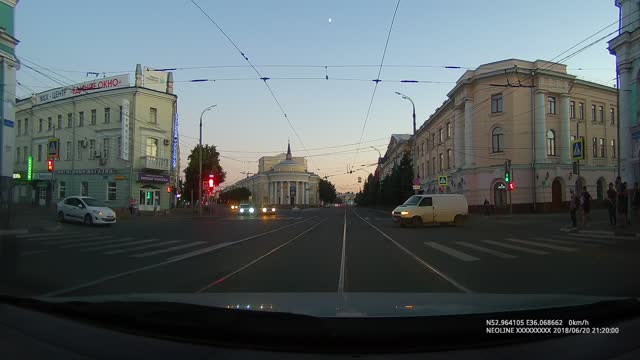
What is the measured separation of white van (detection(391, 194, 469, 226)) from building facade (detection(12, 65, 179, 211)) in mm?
15040

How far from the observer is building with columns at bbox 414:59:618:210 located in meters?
41.2

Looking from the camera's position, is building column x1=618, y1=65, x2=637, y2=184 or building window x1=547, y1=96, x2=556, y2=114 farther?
building window x1=547, y1=96, x2=556, y2=114

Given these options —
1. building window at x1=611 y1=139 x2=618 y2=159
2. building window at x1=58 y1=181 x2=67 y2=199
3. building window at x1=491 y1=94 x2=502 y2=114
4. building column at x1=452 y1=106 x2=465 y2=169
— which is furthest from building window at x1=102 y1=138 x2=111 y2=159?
building window at x1=611 y1=139 x2=618 y2=159

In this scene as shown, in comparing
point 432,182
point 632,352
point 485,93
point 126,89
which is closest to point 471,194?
point 485,93

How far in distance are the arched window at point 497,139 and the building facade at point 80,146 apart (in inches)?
1279

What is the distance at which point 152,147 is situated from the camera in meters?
31.1

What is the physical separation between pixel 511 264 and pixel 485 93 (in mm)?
37166

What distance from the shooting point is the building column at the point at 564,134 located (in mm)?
42250

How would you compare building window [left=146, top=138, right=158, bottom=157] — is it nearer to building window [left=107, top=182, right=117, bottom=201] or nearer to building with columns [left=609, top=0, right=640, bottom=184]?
building window [left=107, top=182, right=117, bottom=201]

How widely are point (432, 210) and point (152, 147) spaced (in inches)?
793

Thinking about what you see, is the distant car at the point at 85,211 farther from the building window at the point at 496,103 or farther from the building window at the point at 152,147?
the building window at the point at 496,103

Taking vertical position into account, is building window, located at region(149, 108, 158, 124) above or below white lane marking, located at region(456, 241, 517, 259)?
above

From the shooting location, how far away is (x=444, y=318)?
2734mm

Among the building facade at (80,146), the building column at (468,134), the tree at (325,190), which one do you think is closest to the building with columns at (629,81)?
the building column at (468,134)
